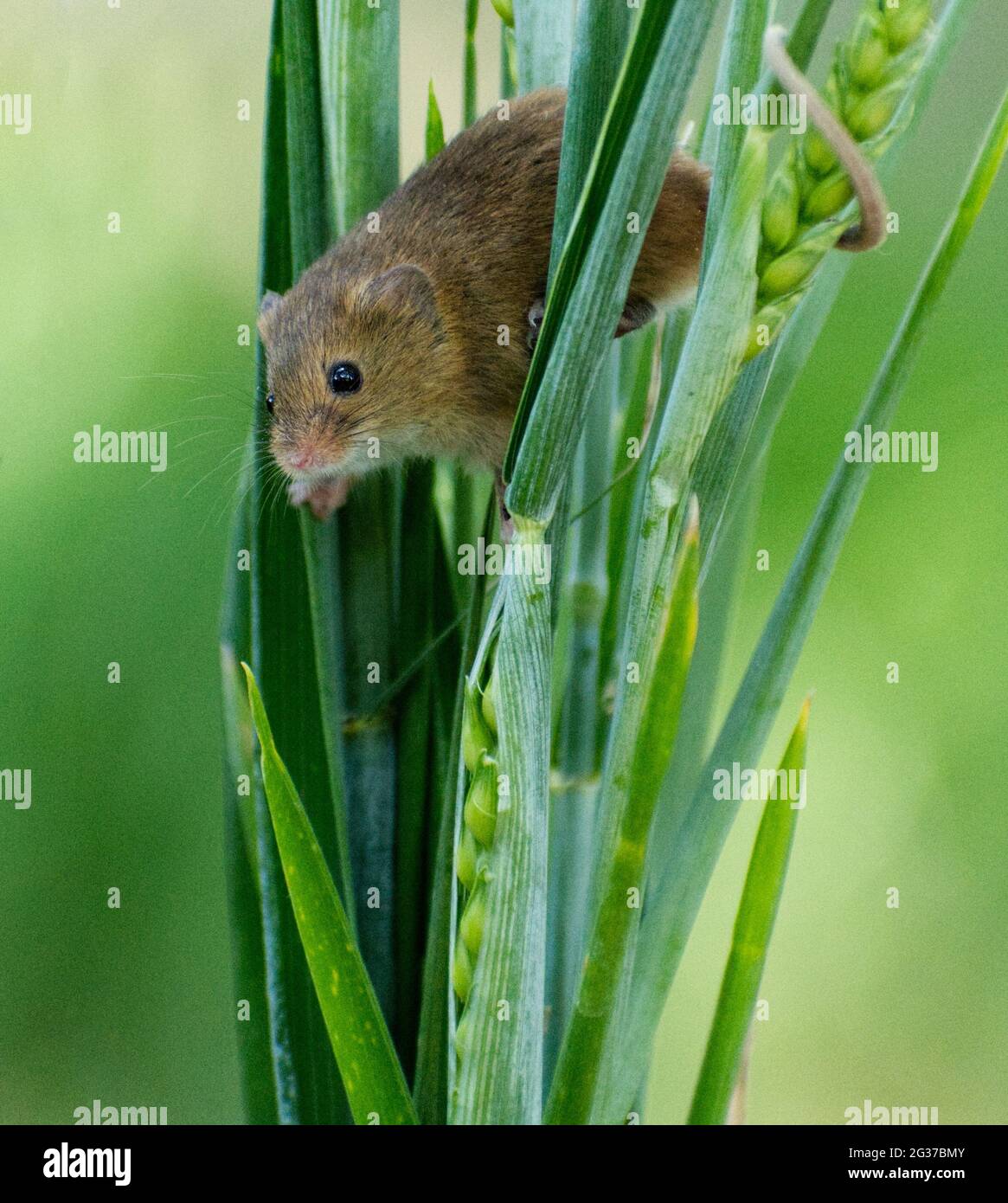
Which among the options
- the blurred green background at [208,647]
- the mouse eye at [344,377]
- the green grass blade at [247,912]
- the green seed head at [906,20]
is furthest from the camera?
the blurred green background at [208,647]

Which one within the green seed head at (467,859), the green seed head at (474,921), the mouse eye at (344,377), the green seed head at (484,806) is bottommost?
the green seed head at (474,921)

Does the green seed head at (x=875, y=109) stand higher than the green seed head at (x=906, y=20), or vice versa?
the green seed head at (x=906, y=20)

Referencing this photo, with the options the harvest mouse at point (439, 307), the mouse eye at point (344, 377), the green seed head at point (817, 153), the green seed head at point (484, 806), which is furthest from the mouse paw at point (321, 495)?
the green seed head at point (817, 153)

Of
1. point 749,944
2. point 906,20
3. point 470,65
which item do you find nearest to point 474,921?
point 749,944

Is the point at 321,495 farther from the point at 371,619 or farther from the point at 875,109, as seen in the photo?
the point at 875,109

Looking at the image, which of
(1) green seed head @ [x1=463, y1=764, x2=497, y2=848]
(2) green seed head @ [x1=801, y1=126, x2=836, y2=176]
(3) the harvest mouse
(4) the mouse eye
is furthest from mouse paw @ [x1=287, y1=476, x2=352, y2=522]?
(2) green seed head @ [x1=801, y1=126, x2=836, y2=176]

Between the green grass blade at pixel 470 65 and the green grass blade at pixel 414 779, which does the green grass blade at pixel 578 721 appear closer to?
the green grass blade at pixel 414 779
